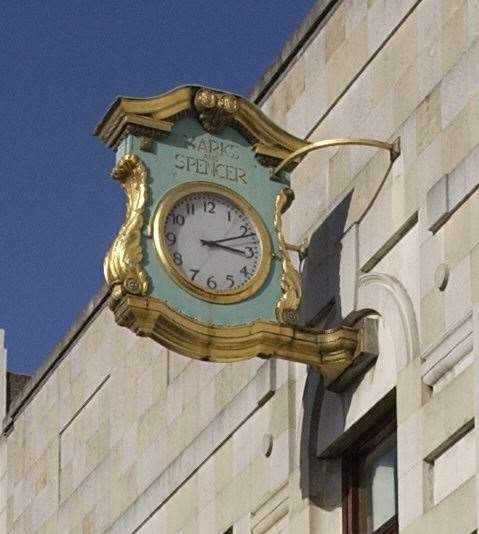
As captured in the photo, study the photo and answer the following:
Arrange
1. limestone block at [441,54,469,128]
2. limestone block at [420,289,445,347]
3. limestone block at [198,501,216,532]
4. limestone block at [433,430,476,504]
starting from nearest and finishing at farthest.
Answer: limestone block at [433,430,476,504], limestone block at [420,289,445,347], limestone block at [441,54,469,128], limestone block at [198,501,216,532]

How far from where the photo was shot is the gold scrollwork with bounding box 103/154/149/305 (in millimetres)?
22141

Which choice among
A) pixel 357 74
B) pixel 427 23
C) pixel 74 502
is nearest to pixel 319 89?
pixel 357 74

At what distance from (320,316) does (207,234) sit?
163cm

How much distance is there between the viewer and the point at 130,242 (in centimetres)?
2236

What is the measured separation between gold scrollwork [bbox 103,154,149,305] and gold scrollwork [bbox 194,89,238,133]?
874mm

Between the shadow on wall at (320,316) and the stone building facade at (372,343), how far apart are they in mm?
21

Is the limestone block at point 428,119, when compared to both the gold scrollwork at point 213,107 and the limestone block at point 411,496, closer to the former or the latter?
the gold scrollwork at point 213,107

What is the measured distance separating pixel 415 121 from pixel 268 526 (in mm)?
4643

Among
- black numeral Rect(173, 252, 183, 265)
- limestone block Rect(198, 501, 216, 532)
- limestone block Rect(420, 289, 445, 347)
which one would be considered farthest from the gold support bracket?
limestone block Rect(198, 501, 216, 532)

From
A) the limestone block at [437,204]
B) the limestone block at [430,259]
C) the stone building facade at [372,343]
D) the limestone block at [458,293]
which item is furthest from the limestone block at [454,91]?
the limestone block at [458,293]

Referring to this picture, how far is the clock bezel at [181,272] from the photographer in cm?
2242

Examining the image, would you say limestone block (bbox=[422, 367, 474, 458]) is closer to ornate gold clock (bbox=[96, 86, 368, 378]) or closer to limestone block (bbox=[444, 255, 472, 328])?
limestone block (bbox=[444, 255, 472, 328])

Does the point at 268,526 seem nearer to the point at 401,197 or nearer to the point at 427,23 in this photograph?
the point at 401,197

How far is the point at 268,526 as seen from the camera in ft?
78.9
